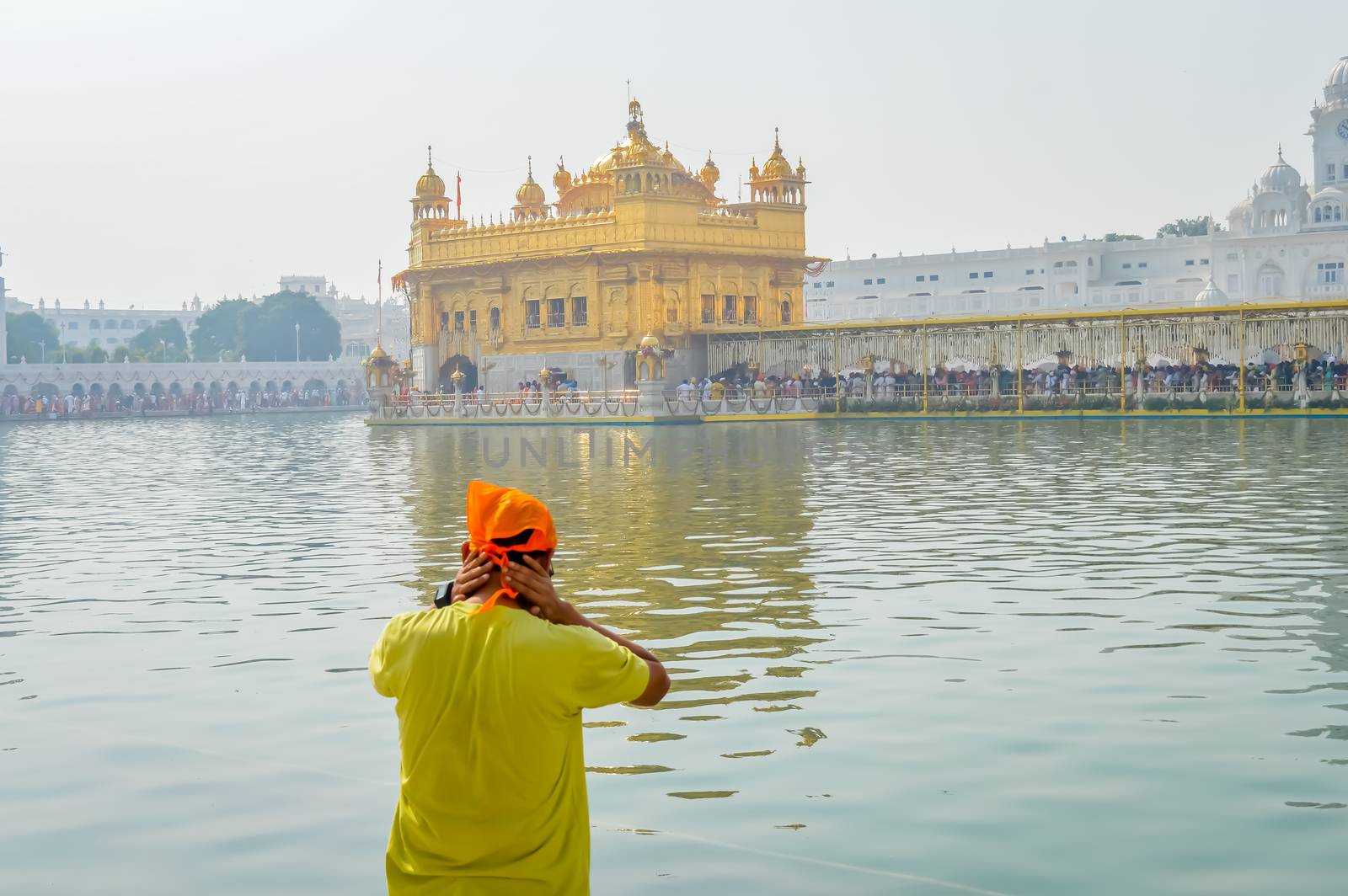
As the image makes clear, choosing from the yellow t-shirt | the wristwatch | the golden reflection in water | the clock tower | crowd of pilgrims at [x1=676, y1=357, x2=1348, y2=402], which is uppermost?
the clock tower

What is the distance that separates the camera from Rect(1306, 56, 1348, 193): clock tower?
309ft

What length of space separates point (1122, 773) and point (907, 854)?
4.11ft

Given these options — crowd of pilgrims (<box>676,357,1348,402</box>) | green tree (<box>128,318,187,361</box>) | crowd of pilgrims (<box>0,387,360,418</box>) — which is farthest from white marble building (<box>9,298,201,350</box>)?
crowd of pilgrims (<box>676,357,1348,402</box>)

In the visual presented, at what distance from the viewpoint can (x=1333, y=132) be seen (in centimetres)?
9469

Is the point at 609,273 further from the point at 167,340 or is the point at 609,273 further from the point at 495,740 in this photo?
the point at 167,340

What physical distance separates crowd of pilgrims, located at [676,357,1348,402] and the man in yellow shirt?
37841 mm

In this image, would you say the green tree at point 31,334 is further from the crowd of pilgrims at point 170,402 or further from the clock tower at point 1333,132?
the clock tower at point 1333,132

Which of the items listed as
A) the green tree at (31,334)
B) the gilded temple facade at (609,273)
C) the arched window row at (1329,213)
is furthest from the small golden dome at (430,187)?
the green tree at (31,334)

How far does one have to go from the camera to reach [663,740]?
6844mm

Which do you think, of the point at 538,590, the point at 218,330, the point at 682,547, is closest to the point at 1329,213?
the point at 218,330

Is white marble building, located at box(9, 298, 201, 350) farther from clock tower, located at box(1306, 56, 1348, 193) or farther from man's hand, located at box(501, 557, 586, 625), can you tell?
man's hand, located at box(501, 557, 586, 625)

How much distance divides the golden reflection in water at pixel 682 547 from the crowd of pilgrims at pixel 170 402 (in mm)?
54424

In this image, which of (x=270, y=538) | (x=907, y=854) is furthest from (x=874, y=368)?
(x=907, y=854)

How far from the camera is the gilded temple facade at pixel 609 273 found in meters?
52.4
